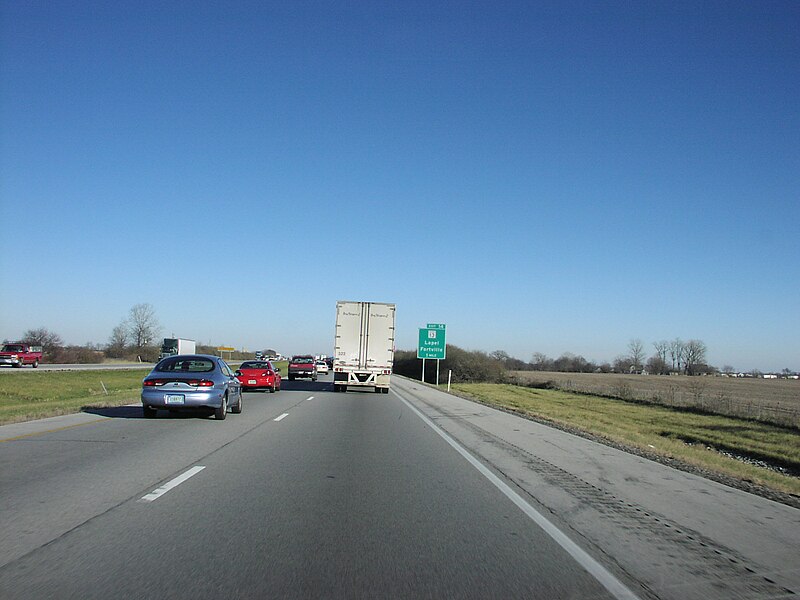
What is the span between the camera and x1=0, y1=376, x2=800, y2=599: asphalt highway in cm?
512

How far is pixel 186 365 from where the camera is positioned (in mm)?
17734

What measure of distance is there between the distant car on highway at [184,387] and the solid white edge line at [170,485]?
23.0ft

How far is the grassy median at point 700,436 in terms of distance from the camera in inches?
614

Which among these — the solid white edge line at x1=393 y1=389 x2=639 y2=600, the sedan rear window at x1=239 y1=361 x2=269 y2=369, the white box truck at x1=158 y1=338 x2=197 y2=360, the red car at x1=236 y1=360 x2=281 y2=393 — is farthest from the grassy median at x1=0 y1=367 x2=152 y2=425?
the white box truck at x1=158 y1=338 x2=197 y2=360

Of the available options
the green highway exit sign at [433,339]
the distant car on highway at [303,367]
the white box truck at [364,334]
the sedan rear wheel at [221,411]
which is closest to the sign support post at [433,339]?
the green highway exit sign at [433,339]

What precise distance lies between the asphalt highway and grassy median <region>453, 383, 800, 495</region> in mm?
4042

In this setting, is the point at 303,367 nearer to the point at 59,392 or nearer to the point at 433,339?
the point at 433,339

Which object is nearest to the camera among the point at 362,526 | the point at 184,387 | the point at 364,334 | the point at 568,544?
the point at 568,544

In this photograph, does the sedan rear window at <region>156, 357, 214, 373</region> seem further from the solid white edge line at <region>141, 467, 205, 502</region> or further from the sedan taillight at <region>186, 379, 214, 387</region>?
the solid white edge line at <region>141, 467, 205, 502</region>

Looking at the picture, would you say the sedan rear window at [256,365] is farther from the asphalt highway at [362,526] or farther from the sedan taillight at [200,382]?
the asphalt highway at [362,526]

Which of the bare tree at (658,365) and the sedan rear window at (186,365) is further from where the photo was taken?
the bare tree at (658,365)

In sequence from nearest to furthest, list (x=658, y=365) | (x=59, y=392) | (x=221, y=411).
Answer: (x=221, y=411), (x=59, y=392), (x=658, y=365)

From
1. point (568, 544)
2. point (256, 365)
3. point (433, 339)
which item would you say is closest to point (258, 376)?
point (256, 365)

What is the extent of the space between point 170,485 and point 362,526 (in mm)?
3185
